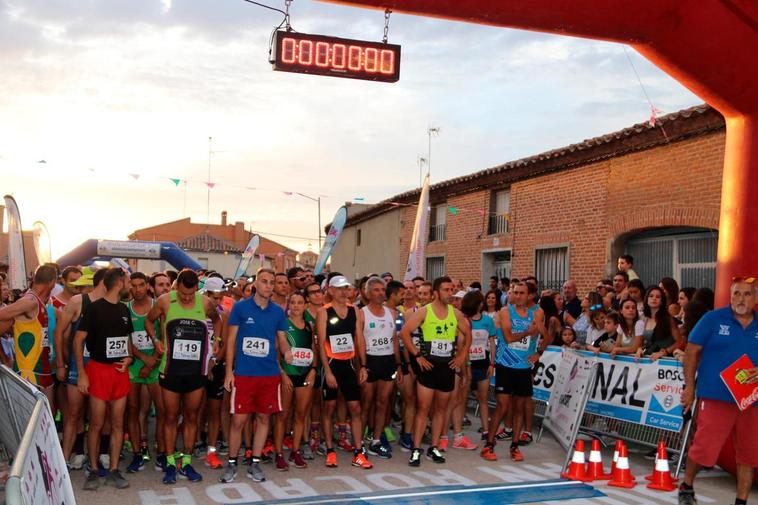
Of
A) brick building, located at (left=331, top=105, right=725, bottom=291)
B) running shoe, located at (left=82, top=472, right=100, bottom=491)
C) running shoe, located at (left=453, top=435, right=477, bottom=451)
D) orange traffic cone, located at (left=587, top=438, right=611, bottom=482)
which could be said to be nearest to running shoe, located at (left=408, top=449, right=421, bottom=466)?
running shoe, located at (left=453, top=435, right=477, bottom=451)

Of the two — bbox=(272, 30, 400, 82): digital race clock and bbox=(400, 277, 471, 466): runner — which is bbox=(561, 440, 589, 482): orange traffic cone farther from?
bbox=(272, 30, 400, 82): digital race clock

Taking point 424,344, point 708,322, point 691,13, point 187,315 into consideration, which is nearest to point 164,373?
point 187,315

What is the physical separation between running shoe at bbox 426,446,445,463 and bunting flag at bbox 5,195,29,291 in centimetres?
1267

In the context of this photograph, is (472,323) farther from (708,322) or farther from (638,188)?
(638,188)

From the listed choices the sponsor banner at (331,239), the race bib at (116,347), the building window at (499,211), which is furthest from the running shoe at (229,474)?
the building window at (499,211)

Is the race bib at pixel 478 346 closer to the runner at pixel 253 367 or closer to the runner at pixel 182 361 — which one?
the runner at pixel 253 367

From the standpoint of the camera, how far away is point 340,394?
344 inches

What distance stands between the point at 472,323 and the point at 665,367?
2.39m

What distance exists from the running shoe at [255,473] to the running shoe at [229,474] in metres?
0.14

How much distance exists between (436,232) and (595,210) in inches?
343

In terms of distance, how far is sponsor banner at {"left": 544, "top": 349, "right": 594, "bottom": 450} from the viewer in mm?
8188

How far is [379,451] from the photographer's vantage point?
8.49 metres

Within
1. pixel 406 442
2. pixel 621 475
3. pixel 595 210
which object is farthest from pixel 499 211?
pixel 621 475

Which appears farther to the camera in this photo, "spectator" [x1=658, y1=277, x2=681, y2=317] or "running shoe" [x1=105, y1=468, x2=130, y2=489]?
"spectator" [x1=658, y1=277, x2=681, y2=317]
